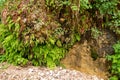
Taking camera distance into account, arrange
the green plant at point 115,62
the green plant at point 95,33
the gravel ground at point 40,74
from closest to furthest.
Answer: the gravel ground at point 40,74, the green plant at point 115,62, the green plant at point 95,33

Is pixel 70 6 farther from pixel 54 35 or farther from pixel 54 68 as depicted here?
pixel 54 68

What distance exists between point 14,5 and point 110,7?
94.9 inches

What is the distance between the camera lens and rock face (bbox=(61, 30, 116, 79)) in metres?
6.03

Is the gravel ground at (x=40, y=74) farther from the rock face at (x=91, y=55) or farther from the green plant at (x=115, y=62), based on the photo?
the green plant at (x=115, y=62)


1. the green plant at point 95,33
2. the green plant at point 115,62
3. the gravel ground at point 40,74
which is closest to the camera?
the gravel ground at point 40,74

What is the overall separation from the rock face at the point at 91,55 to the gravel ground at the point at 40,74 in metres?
0.39

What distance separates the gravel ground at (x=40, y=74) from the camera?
16.7 ft

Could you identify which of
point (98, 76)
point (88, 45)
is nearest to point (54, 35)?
point (88, 45)

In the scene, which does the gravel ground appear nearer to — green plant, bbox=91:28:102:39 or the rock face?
the rock face

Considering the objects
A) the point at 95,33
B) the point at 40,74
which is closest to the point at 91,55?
the point at 95,33

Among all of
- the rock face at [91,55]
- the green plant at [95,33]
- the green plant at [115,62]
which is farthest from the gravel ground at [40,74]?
the green plant at [95,33]

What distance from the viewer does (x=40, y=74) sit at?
5.22 metres

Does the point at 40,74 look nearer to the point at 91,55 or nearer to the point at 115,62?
the point at 91,55

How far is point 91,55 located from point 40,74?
155cm
